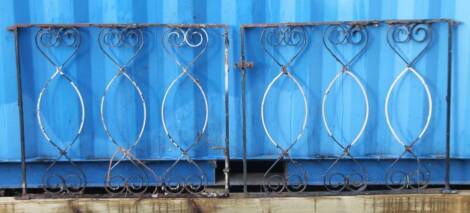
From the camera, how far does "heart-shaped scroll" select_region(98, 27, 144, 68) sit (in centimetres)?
369

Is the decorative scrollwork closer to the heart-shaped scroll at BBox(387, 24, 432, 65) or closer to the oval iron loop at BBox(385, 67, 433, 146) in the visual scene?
the oval iron loop at BBox(385, 67, 433, 146)

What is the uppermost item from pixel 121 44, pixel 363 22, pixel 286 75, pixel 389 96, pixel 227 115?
pixel 363 22

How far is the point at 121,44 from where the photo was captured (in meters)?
3.71

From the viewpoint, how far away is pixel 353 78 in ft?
12.2

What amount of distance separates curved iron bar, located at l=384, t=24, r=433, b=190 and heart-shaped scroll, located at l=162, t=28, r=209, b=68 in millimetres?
1235

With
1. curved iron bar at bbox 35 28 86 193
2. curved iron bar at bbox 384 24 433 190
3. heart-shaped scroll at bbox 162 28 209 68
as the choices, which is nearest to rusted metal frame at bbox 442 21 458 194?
curved iron bar at bbox 384 24 433 190

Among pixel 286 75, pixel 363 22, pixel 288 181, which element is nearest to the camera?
pixel 363 22

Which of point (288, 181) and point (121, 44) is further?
point (288, 181)

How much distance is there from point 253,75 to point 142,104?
2.55 feet

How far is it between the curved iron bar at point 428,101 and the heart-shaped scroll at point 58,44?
2.09 m

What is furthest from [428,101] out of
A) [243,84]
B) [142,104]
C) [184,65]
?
[142,104]

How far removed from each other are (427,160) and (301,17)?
131 centimetres

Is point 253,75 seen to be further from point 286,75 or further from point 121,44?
point 121,44

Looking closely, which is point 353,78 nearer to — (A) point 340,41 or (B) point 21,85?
(A) point 340,41
